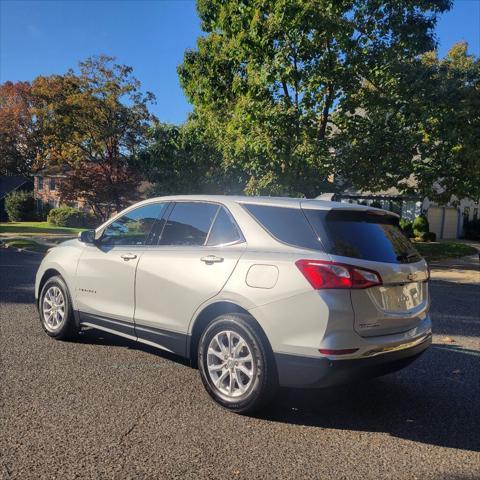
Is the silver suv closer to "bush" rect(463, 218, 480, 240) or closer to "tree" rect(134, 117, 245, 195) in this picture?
"tree" rect(134, 117, 245, 195)

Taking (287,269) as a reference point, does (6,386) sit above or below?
below

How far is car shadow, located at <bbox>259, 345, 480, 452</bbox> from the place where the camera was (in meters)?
3.76

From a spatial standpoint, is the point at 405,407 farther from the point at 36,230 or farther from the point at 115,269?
the point at 36,230

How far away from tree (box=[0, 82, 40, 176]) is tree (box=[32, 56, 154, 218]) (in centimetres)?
3928

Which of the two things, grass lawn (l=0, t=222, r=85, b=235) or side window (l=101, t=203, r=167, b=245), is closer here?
side window (l=101, t=203, r=167, b=245)

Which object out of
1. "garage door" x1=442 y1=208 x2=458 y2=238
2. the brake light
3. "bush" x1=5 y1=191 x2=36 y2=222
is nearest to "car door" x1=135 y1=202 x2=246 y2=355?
the brake light

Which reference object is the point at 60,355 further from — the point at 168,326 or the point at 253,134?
the point at 253,134

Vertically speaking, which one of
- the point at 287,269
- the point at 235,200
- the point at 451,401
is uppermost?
the point at 235,200

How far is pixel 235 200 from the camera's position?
4.41m

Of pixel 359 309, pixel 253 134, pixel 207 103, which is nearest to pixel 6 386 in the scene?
pixel 359 309

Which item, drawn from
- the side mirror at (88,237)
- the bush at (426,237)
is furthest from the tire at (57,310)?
the bush at (426,237)

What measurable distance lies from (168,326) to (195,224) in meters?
0.95

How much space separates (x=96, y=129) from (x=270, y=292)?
86.9 ft

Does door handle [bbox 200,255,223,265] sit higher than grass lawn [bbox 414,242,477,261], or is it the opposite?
door handle [bbox 200,255,223,265]
